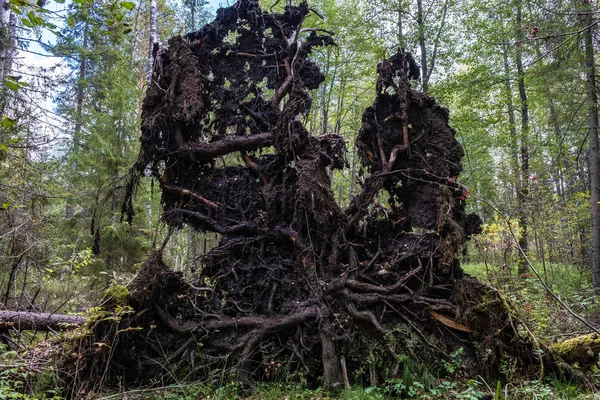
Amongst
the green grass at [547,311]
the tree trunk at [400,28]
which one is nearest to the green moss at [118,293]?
the green grass at [547,311]

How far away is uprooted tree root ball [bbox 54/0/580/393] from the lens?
15.0 feet

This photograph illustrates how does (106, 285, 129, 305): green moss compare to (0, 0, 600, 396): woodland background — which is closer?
(106, 285, 129, 305): green moss

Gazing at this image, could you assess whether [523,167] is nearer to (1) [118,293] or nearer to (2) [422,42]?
(2) [422,42]

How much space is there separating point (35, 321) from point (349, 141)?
650 cm

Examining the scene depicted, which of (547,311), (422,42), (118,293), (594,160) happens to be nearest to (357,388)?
(118,293)

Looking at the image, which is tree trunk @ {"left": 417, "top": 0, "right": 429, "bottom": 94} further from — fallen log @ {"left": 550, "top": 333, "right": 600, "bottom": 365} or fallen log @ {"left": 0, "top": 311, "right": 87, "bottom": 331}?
fallen log @ {"left": 0, "top": 311, "right": 87, "bottom": 331}

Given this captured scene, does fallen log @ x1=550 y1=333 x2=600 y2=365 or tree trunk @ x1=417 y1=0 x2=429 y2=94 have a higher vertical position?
tree trunk @ x1=417 y1=0 x2=429 y2=94

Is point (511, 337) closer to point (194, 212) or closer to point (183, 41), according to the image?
point (194, 212)

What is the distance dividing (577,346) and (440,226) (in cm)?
202

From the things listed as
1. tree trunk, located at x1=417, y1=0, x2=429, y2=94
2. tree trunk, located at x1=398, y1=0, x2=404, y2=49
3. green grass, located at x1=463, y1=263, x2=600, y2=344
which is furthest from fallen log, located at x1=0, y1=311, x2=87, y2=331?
tree trunk, located at x1=398, y1=0, x2=404, y2=49

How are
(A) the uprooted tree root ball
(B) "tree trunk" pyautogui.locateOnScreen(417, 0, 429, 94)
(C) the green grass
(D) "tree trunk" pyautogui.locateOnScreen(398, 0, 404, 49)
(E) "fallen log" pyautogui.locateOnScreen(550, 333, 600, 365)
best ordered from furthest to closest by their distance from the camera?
(D) "tree trunk" pyautogui.locateOnScreen(398, 0, 404, 49), (B) "tree trunk" pyautogui.locateOnScreen(417, 0, 429, 94), (C) the green grass, (A) the uprooted tree root ball, (E) "fallen log" pyautogui.locateOnScreen(550, 333, 600, 365)

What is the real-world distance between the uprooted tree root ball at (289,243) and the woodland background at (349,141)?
2.25 ft

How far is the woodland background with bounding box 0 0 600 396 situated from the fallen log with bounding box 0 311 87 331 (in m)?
0.40

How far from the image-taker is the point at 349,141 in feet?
26.8
